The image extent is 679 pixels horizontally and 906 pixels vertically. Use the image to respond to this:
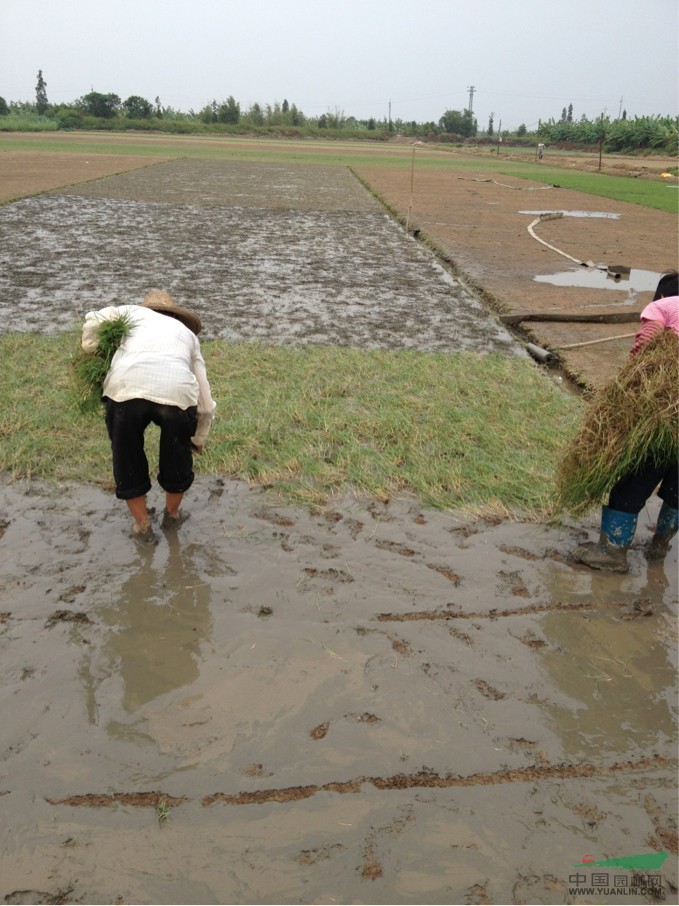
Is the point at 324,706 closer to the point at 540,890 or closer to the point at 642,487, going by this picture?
the point at 540,890

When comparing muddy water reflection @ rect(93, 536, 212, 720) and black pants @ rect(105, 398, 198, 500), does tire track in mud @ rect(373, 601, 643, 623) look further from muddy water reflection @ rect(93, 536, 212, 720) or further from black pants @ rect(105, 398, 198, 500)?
black pants @ rect(105, 398, 198, 500)

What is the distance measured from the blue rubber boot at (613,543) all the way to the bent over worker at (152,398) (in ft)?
7.18

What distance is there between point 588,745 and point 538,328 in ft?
21.0

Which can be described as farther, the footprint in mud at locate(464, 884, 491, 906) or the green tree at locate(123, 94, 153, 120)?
the green tree at locate(123, 94, 153, 120)

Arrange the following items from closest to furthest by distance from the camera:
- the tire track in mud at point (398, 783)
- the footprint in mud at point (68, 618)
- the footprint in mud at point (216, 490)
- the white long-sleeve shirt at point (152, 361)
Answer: the tire track in mud at point (398, 783), the footprint in mud at point (68, 618), the white long-sleeve shirt at point (152, 361), the footprint in mud at point (216, 490)

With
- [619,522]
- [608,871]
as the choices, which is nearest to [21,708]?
[608,871]

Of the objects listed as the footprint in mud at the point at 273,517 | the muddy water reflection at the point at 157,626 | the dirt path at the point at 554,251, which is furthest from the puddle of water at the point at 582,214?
the muddy water reflection at the point at 157,626

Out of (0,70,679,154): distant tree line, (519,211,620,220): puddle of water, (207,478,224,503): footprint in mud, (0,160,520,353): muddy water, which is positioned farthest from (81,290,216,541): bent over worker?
(0,70,679,154): distant tree line

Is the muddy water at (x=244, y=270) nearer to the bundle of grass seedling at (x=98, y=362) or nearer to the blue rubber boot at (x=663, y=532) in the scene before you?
the bundle of grass seedling at (x=98, y=362)

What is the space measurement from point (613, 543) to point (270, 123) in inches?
3966

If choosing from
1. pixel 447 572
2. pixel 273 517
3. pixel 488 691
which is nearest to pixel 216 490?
pixel 273 517

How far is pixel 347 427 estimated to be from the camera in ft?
17.2

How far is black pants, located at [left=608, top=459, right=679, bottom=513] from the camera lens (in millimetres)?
3510

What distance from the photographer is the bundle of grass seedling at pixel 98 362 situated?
11.6 ft
